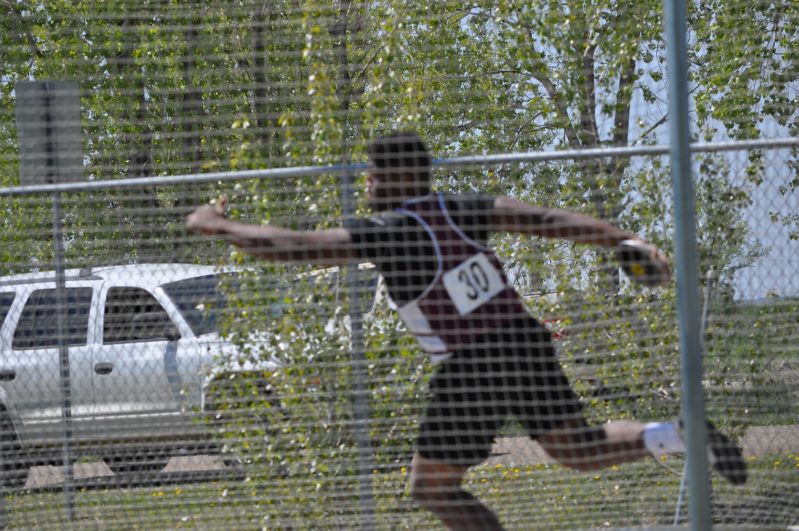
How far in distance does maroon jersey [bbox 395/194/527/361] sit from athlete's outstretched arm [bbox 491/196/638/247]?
0.49ft

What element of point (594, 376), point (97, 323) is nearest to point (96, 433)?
point (97, 323)

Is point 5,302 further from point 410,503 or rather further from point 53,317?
point 410,503

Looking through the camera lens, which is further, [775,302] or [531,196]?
[531,196]

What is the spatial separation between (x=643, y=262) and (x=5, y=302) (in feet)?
13.2

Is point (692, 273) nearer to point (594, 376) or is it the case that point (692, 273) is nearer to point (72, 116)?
point (594, 376)

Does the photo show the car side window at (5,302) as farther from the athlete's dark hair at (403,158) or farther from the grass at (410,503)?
the athlete's dark hair at (403,158)

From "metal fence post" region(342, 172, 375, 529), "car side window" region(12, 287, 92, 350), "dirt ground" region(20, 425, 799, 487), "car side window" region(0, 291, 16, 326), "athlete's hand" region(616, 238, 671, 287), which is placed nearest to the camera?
"athlete's hand" region(616, 238, 671, 287)

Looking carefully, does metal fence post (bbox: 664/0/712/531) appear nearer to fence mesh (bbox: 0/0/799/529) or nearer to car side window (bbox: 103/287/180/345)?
fence mesh (bbox: 0/0/799/529)

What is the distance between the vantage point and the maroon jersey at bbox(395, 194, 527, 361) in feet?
13.7

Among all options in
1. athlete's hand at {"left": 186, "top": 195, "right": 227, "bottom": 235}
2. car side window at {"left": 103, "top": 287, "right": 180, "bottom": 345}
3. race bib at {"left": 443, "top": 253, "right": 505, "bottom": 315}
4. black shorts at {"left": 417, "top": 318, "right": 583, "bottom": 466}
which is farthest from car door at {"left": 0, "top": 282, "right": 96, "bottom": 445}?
race bib at {"left": 443, "top": 253, "right": 505, "bottom": 315}

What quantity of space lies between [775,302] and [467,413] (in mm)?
1900

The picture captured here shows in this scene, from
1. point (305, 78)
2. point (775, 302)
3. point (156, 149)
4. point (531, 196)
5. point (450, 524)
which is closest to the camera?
→ point (450, 524)

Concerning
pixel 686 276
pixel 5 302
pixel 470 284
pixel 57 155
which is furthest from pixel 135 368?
pixel 686 276

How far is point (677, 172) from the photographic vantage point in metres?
4.04
